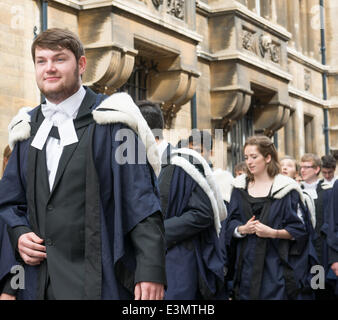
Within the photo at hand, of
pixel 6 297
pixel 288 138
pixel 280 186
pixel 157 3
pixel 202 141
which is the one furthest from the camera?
pixel 288 138

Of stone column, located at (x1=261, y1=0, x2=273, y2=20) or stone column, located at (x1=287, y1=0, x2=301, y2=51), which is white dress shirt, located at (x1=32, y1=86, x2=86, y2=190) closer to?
stone column, located at (x1=261, y1=0, x2=273, y2=20)

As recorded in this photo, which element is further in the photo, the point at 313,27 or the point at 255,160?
the point at 313,27

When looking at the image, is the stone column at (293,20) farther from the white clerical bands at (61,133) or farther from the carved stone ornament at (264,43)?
the white clerical bands at (61,133)

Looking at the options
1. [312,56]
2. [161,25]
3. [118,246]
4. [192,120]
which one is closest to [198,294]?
[118,246]

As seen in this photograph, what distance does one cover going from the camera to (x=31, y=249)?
10.1 ft

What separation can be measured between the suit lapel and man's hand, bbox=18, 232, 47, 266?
0.20 metres

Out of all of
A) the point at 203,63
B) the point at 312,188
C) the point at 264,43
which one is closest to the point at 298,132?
the point at 264,43

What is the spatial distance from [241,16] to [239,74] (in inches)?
43.8

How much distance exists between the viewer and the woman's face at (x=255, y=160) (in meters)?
6.74

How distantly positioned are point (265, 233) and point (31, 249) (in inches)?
143

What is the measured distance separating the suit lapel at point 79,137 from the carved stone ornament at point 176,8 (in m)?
8.64

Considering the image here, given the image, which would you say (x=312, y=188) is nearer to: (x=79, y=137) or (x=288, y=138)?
(x=79, y=137)

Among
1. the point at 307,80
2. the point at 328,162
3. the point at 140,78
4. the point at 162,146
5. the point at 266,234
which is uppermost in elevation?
the point at 307,80

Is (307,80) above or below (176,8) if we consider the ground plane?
above
